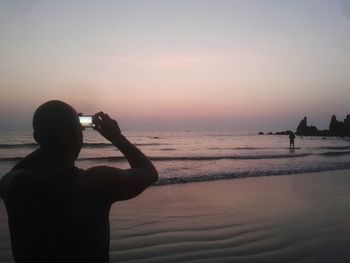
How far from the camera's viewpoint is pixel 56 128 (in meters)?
1.78

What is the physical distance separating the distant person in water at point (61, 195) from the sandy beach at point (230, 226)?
4.13 m

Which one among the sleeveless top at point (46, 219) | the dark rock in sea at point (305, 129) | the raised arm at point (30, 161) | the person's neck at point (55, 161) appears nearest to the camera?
the sleeveless top at point (46, 219)

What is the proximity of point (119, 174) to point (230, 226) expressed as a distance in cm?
628

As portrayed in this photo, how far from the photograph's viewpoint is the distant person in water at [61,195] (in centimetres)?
165

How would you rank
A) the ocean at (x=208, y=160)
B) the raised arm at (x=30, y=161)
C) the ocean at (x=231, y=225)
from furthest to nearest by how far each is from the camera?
1. the ocean at (x=208, y=160)
2. the ocean at (x=231, y=225)
3. the raised arm at (x=30, y=161)

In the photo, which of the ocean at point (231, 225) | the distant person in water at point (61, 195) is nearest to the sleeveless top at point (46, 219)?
the distant person in water at point (61, 195)

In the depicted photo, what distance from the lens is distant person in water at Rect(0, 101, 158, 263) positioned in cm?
165

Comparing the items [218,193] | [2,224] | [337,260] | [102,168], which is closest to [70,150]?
[102,168]

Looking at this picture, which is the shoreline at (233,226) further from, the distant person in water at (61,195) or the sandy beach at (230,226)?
the distant person in water at (61,195)

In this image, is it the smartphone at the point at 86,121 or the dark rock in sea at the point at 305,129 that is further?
the dark rock in sea at the point at 305,129

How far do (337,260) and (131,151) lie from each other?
4.70 meters

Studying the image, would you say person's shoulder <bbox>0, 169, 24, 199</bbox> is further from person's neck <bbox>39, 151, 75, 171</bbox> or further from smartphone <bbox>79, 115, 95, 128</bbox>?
smartphone <bbox>79, 115, 95, 128</bbox>

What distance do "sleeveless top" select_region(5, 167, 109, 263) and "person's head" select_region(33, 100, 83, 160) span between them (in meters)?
0.12

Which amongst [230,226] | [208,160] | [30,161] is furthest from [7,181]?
[208,160]
